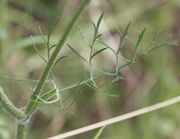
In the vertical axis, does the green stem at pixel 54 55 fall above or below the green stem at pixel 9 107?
above

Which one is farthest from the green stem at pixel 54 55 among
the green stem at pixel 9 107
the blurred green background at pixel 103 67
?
the blurred green background at pixel 103 67

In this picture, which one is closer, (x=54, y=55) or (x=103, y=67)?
(x=54, y=55)

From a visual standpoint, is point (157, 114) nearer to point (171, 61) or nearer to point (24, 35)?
point (171, 61)

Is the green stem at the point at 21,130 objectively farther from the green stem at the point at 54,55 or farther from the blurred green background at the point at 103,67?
the blurred green background at the point at 103,67

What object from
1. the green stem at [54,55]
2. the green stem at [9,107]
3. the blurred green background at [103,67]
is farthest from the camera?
the blurred green background at [103,67]

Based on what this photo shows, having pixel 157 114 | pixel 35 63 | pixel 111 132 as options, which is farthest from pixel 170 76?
pixel 35 63

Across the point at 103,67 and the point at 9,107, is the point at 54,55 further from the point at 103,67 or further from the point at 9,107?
the point at 103,67

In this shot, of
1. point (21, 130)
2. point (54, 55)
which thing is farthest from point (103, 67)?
point (54, 55)

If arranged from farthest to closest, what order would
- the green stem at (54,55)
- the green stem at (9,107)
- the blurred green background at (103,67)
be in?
the blurred green background at (103,67) → the green stem at (9,107) → the green stem at (54,55)

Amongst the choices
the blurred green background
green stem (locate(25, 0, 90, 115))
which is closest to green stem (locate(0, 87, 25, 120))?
green stem (locate(25, 0, 90, 115))
